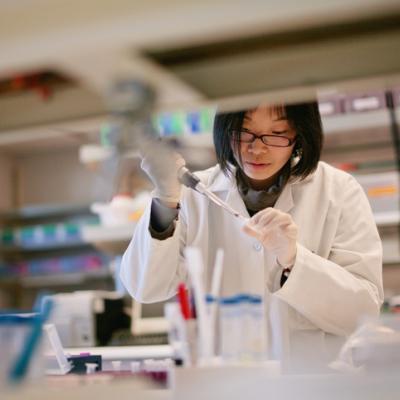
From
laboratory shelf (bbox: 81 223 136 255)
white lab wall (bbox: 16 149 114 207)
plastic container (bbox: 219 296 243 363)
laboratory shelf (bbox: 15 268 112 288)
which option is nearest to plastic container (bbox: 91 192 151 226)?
laboratory shelf (bbox: 81 223 136 255)

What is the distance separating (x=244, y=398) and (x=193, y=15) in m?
0.45

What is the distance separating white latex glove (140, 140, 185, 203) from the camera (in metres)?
1.03

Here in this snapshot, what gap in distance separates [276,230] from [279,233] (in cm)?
1

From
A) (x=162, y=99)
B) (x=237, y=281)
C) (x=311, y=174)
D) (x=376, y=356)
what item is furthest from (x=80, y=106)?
(x=311, y=174)

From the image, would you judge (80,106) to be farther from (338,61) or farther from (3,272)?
(3,272)

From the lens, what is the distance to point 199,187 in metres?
1.25

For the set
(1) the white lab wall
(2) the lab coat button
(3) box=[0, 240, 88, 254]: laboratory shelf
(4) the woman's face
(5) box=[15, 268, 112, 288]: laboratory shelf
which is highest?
(1) the white lab wall

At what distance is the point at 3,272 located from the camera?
4270 millimetres

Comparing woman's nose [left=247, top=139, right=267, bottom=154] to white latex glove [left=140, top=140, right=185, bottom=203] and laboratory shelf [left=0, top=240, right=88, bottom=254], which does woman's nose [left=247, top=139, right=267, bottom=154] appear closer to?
white latex glove [left=140, top=140, right=185, bottom=203]

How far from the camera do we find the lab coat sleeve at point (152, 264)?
1.28 meters

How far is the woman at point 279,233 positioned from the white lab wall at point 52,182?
8.99 ft

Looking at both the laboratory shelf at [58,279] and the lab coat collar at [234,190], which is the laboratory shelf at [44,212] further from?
the lab coat collar at [234,190]

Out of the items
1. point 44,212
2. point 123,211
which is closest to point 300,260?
point 123,211

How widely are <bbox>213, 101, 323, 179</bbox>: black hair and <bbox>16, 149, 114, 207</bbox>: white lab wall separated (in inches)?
107
